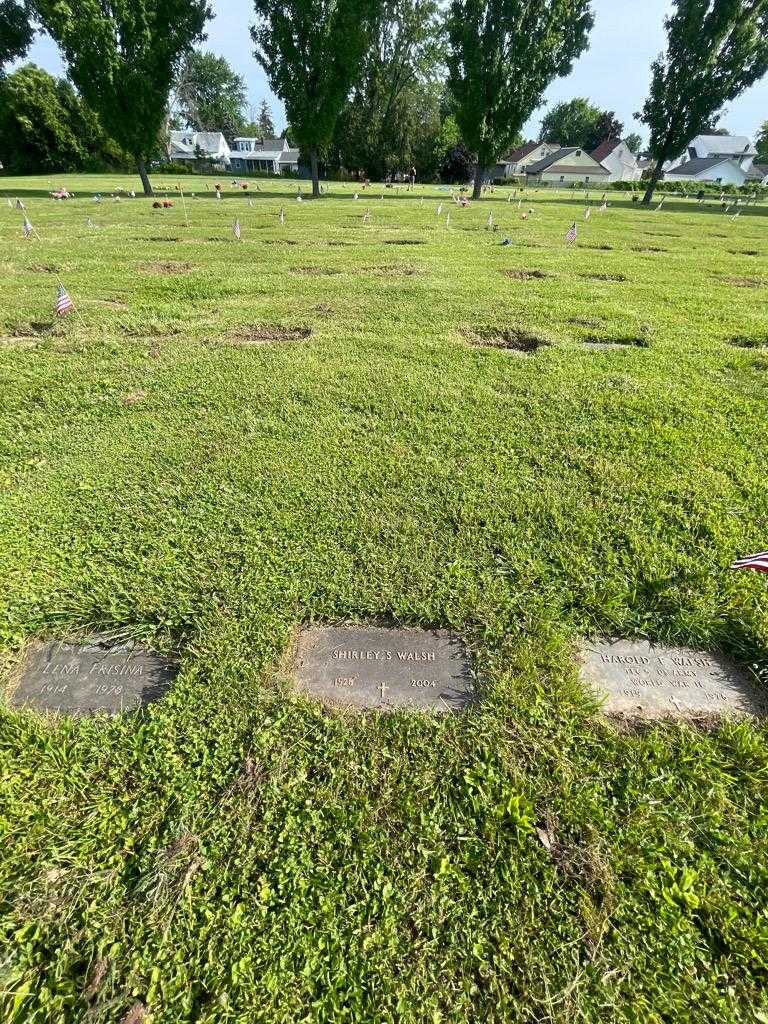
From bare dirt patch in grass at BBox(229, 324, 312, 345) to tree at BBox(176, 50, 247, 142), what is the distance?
85.6 m

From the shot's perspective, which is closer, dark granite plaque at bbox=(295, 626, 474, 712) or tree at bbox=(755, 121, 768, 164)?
dark granite plaque at bbox=(295, 626, 474, 712)

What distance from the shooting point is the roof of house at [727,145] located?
241 feet

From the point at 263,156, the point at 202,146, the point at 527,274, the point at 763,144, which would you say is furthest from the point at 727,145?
the point at 527,274

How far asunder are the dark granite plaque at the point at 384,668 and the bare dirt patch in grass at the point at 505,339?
4.27 metres

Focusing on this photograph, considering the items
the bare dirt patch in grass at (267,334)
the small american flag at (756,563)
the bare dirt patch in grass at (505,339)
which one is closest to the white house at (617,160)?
the bare dirt patch in grass at (505,339)

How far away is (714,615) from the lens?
7.61ft

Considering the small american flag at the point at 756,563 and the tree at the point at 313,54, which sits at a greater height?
the tree at the point at 313,54

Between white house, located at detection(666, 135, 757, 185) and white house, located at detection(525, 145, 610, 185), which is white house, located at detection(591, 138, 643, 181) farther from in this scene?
white house, located at detection(525, 145, 610, 185)

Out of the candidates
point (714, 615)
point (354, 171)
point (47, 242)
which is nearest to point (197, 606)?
point (714, 615)

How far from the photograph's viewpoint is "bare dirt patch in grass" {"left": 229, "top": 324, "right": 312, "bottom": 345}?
18.6ft

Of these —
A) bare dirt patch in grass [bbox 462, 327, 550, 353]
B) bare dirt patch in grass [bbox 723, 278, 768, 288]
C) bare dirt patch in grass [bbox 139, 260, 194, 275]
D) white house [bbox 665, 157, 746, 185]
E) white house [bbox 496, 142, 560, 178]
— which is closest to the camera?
bare dirt patch in grass [bbox 462, 327, 550, 353]

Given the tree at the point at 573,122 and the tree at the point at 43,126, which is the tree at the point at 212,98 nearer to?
the tree at the point at 43,126

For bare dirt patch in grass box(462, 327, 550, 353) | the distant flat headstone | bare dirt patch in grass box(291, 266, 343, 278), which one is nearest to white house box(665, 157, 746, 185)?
bare dirt patch in grass box(291, 266, 343, 278)

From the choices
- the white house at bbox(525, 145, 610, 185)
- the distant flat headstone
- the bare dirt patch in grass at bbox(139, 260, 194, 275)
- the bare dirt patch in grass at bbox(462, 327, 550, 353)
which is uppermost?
the white house at bbox(525, 145, 610, 185)
